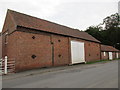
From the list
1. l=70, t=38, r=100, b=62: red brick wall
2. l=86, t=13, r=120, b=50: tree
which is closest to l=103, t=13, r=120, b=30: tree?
l=86, t=13, r=120, b=50: tree

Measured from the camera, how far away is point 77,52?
66.4ft

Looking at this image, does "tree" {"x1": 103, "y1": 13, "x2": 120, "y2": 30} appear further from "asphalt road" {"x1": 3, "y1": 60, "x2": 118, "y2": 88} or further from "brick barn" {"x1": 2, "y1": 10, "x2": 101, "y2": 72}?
"asphalt road" {"x1": 3, "y1": 60, "x2": 118, "y2": 88}

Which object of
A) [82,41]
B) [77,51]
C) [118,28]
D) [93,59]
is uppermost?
[118,28]

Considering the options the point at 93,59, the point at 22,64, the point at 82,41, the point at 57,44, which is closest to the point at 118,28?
the point at 93,59

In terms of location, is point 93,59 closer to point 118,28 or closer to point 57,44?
point 57,44

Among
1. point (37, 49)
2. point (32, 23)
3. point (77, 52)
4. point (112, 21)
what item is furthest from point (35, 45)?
point (112, 21)

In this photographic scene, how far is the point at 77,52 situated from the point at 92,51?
6682mm

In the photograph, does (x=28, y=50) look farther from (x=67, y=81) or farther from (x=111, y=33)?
(x=111, y=33)

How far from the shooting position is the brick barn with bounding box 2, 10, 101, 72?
498 inches

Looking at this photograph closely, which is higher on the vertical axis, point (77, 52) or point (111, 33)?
point (111, 33)

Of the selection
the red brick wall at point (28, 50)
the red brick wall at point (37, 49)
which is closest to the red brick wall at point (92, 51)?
the red brick wall at point (37, 49)

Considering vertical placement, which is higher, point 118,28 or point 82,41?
point 118,28

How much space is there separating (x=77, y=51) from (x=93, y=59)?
7129 mm

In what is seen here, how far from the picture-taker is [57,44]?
17.0 m
